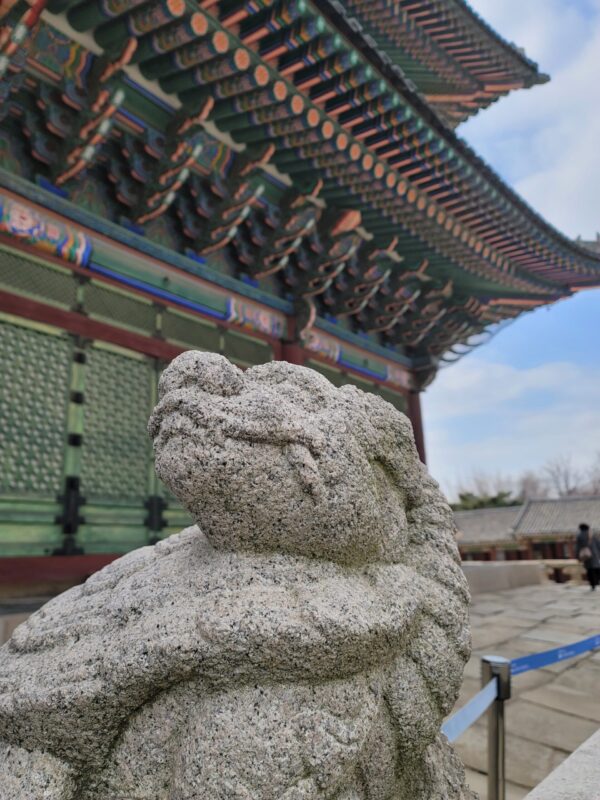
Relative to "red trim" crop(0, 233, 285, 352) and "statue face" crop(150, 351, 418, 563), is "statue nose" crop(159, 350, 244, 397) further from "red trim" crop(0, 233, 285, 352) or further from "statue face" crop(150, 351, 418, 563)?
"red trim" crop(0, 233, 285, 352)

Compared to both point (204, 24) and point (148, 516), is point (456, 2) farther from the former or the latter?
point (148, 516)

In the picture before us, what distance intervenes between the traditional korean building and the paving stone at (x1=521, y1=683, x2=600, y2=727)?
10.8 ft

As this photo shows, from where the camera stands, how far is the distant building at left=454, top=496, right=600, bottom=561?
18406mm

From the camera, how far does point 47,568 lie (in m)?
4.41

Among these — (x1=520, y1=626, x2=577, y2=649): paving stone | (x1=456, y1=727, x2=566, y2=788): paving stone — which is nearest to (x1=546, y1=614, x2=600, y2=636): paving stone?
(x1=520, y1=626, x2=577, y2=649): paving stone

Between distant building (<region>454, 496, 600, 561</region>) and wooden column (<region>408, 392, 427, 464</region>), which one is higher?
wooden column (<region>408, 392, 427, 464</region>)

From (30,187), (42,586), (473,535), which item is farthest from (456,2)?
(473,535)

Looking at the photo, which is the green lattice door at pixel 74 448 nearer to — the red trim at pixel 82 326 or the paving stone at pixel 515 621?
the red trim at pixel 82 326

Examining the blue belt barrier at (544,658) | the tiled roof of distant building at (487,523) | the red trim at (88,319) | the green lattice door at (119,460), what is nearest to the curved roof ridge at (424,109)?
the red trim at (88,319)

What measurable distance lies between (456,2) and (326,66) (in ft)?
18.4

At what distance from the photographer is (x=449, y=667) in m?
1.49

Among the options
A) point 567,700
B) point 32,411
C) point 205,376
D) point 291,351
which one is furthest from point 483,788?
point 291,351

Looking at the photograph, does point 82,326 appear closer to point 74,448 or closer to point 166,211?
point 74,448

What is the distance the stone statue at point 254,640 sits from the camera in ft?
3.87
